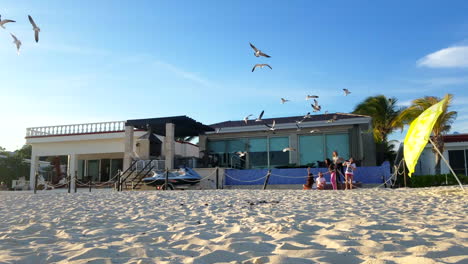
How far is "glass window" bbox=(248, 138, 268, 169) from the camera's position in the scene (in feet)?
76.1

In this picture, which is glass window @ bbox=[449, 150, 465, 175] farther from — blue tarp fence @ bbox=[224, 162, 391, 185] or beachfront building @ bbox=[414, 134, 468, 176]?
blue tarp fence @ bbox=[224, 162, 391, 185]

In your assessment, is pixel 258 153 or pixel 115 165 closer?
pixel 258 153

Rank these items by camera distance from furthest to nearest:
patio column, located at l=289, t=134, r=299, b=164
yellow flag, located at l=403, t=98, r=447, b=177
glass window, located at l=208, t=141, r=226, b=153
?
glass window, located at l=208, t=141, r=226, b=153 < patio column, located at l=289, t=134, r=299, b=164 < yellow flag, located at l=403, t=98, r=447, b=177

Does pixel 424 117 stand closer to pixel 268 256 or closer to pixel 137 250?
pixel 268 256

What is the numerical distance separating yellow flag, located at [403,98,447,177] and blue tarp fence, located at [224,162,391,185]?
8441mm

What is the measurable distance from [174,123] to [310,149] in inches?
315

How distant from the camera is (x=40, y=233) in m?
4.94

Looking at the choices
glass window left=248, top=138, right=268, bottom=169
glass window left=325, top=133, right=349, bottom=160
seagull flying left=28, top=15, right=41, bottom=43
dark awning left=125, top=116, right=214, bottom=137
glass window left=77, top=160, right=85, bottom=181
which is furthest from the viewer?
glass window left=77, top=160, right=85, bottom=181

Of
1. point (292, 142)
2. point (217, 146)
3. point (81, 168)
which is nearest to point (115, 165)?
Answer: point (81, 168)

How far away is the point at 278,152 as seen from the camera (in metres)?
23.0

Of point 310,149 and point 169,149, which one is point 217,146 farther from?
point 310,149

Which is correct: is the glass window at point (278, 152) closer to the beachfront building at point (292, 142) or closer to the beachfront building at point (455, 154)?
the beachfront building at point (292, 142)

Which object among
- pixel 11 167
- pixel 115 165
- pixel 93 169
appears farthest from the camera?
pixel 11 167

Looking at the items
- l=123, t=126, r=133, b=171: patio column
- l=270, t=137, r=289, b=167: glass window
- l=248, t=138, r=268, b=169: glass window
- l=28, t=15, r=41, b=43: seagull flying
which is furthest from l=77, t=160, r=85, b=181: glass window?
l=28, t=15, r=41, b=43: seagull flying
